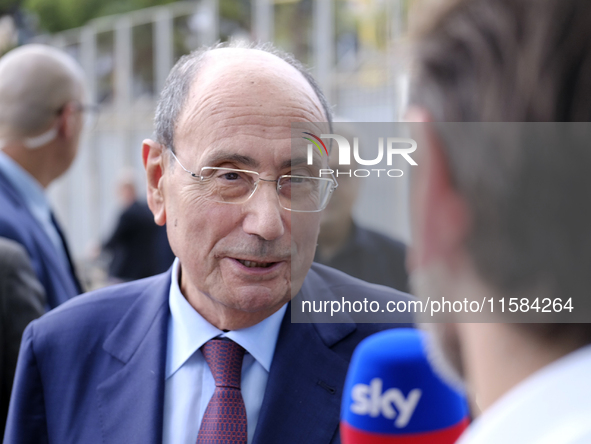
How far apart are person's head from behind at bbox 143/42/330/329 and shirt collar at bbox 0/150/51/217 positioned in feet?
4.77

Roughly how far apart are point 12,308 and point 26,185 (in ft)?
2.94

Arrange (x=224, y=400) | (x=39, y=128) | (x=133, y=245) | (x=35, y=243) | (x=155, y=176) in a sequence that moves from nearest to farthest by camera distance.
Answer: (x=224, y=400)
(x=155, y=176)
(x=35, y=243)
(x=39, y=128)
(x=133, y=245)

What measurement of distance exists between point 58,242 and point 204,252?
1.59 m

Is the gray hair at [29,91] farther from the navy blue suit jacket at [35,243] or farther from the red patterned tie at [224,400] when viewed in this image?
the red patterned tie at [224,400]

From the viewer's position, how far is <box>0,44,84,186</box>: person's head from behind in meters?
2.89

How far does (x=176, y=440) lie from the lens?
1.48 m

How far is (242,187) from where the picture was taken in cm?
151

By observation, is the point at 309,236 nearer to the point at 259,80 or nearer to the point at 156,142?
the point at 259,80

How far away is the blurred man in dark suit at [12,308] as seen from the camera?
81.2 inches

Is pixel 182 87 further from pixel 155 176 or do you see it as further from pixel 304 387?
pixel 304 387

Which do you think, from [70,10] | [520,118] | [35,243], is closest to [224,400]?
[520,118]

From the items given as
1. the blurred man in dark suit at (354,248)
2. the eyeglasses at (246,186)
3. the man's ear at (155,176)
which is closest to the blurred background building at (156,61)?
the blurred man in dark suit at (354,248)

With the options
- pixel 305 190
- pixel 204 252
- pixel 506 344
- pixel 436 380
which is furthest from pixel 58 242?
pixel 506 344

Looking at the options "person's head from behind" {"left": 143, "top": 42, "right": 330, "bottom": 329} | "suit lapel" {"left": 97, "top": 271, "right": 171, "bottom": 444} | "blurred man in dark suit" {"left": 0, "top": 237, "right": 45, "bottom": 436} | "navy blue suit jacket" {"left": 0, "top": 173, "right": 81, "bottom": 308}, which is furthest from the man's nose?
"navy blue suit jacket" {"left": 0, "top": 173, "right": 81, "bottom": 308}
